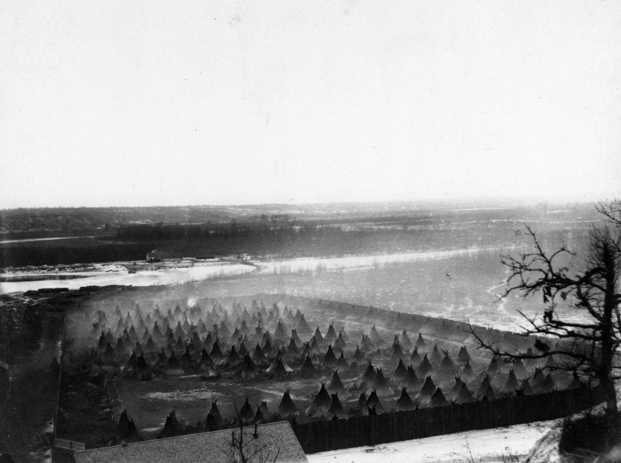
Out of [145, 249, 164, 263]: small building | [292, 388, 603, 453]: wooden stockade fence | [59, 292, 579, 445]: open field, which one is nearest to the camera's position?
[292, 388, 603, 453]: wooden stockade fence

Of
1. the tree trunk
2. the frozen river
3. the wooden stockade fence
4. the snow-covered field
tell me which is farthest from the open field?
the frozen river

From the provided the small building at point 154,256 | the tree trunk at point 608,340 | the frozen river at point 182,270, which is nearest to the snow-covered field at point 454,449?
the tree trunk at point 608,340

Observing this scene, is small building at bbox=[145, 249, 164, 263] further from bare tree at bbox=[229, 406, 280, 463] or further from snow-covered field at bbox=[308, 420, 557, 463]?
bare tree at bbox=[229, 406, 280, 463]

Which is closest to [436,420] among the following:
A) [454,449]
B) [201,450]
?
[454,449]

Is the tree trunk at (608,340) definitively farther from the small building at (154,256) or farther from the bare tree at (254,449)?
the small building at (154,256)

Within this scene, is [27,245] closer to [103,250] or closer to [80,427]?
[103,250]

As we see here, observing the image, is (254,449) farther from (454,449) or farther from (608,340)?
(608,340)

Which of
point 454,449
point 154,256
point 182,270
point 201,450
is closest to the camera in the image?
point 201,450
